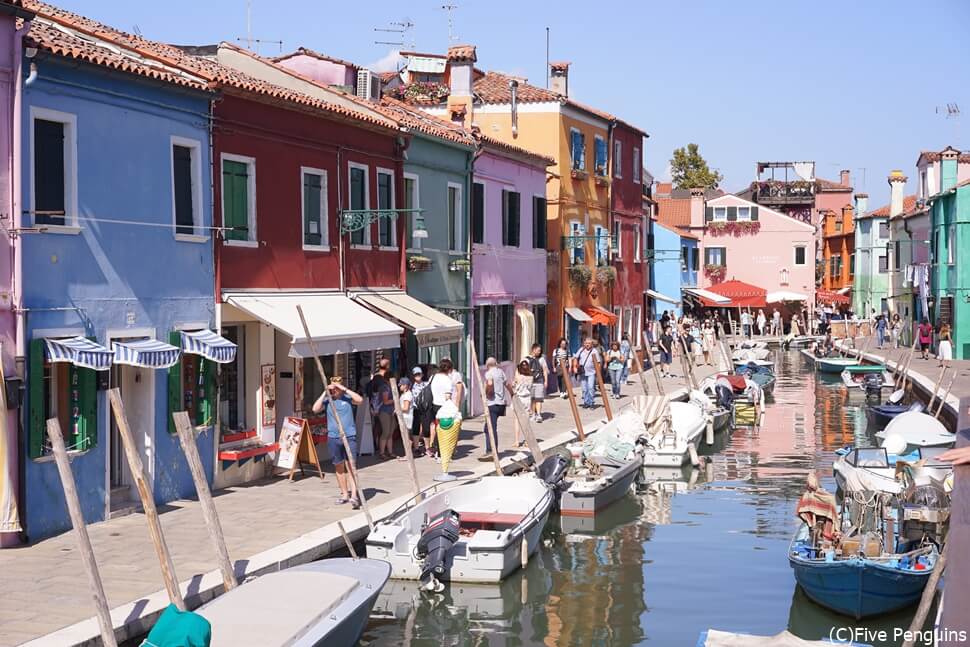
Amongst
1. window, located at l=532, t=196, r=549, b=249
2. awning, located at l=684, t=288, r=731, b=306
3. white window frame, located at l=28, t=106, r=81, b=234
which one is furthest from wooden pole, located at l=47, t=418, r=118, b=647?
awning, located at l=684, t=288, r=731, b=306

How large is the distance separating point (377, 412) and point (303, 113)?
5.19 m

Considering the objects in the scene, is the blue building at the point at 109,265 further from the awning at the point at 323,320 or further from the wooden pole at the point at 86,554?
the wooden pole at the point at 86,554

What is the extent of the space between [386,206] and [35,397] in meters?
10.9

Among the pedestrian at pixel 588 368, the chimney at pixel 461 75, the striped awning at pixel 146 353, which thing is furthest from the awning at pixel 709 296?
the striped awning at pixel 146 353

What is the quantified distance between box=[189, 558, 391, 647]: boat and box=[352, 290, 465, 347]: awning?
9765 mm

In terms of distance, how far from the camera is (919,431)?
79.1 feet

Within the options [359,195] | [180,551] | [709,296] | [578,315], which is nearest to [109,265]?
[180,551]

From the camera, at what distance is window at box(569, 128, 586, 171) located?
37.8 meters

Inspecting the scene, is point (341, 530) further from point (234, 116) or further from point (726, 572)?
point (234, 116)

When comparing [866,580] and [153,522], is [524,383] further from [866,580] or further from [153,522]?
[153,522]

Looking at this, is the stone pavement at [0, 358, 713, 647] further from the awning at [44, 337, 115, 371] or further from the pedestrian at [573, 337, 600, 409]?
the pedestrian at [573, 337, 600, 409]

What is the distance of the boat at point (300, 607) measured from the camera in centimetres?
1072

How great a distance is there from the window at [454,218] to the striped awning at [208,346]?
34.7ft

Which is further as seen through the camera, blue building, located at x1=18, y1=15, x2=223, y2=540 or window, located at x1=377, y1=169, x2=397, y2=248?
window, located at x1=377, y1=169, x2=397, y2=248
